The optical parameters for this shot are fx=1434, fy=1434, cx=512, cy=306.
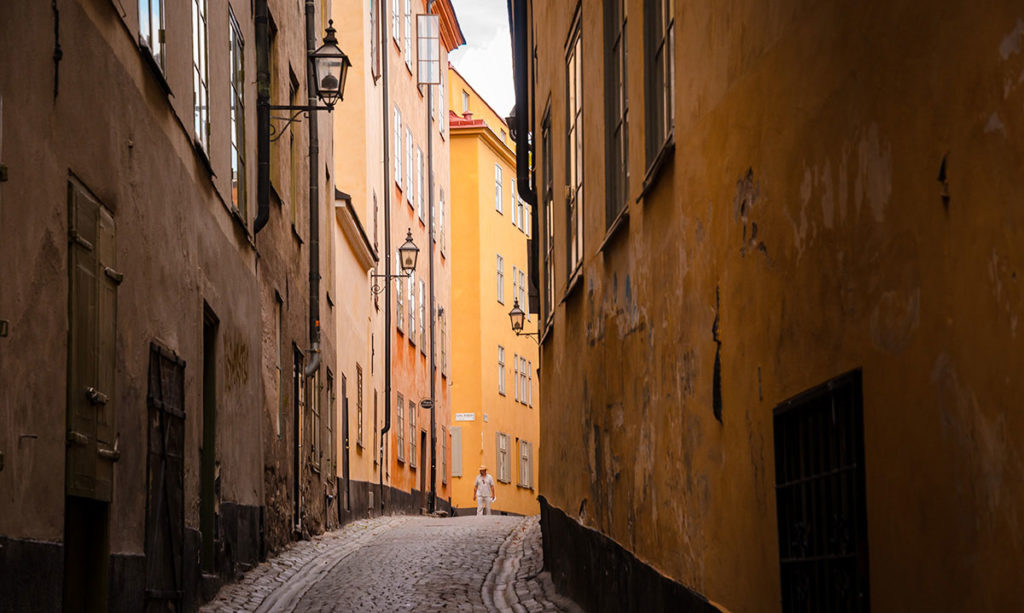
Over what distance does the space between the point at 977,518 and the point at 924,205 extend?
76cm

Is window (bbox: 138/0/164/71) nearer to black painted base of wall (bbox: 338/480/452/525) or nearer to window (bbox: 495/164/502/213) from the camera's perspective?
black painted base of wall (bbox: 338/480/452/525)

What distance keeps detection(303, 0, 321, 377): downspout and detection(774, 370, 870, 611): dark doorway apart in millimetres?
13850

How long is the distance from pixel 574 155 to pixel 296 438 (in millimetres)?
6648

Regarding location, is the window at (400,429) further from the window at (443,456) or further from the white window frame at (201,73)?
the white window frame at (201,73)

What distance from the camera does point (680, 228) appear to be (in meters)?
6.86

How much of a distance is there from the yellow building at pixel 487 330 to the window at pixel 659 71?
1365 inches

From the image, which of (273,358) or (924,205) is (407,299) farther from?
(924,205)

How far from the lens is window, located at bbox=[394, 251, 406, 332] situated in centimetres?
3055

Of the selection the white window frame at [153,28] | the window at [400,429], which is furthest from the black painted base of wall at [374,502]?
the white window frame at [153,28]

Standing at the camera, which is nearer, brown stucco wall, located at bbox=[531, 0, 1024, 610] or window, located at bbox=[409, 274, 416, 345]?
brown stucco wall, located at bbox=[531, 0, 1024, 610]

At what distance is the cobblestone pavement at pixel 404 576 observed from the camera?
11.6m

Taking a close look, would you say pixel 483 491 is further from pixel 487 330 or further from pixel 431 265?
pixel 487 330

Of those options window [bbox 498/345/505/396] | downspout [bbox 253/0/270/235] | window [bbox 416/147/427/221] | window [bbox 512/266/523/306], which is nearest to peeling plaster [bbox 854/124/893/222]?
downspout [bbox 253/0/270/235]

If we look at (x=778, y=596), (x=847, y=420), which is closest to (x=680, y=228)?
(x=778, y=596)
